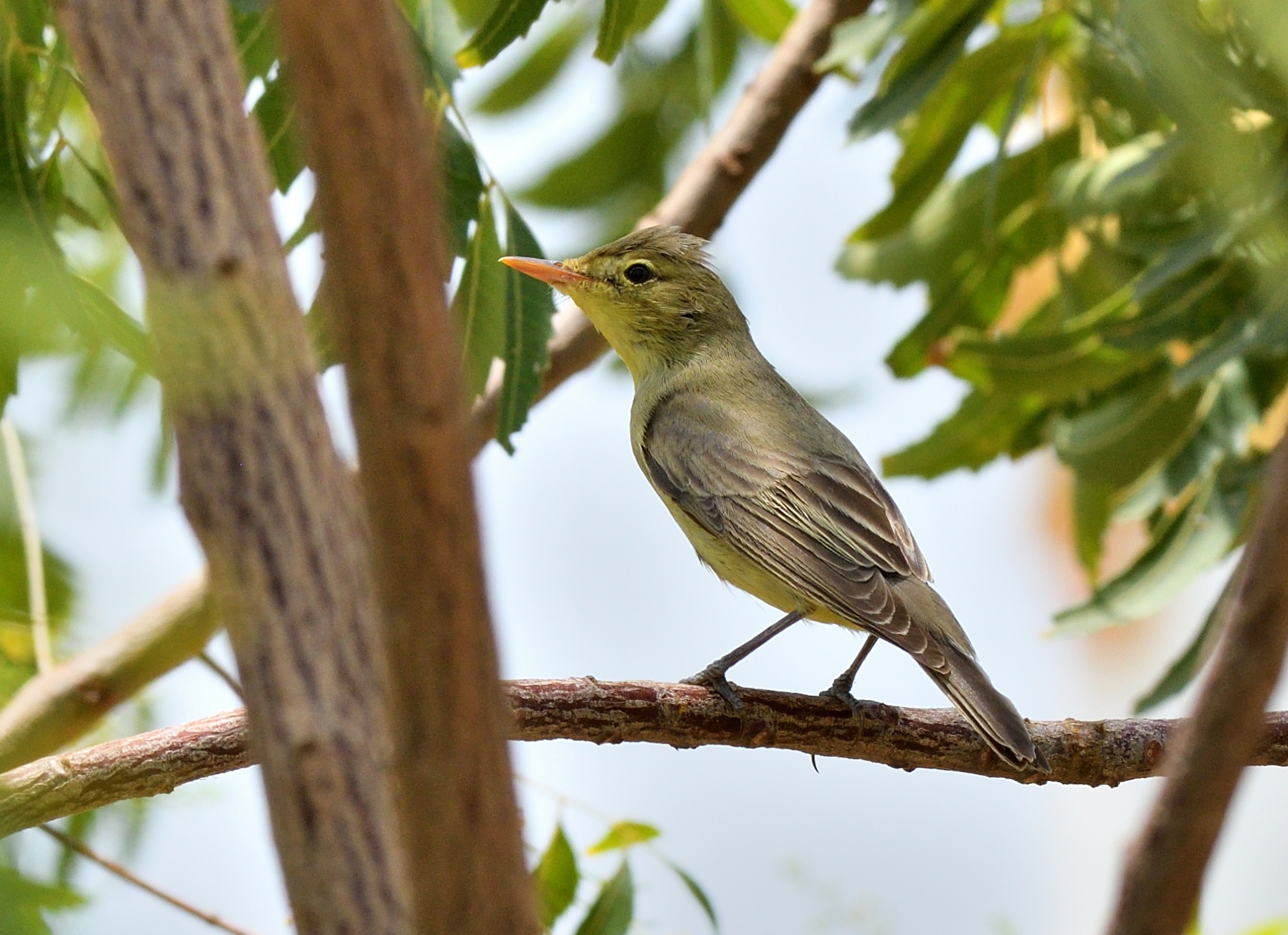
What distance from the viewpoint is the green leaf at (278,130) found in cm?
318

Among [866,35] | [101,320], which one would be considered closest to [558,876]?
[101,320]

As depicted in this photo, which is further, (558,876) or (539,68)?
(539,68)

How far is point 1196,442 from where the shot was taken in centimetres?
434

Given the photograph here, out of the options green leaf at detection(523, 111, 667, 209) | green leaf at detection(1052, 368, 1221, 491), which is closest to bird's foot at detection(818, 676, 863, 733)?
green leaf at detection(1052, 368, 1221, 491)

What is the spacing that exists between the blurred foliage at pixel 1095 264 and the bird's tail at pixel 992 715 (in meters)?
0.79

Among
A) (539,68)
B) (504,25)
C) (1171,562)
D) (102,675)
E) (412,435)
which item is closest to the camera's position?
(412,435)

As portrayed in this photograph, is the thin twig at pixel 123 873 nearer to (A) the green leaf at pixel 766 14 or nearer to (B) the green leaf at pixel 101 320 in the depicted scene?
(B) the green leaf at pixel 101 320

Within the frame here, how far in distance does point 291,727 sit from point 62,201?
2512mm

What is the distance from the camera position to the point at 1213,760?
3.67 feet

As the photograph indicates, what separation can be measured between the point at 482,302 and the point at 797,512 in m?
1.24

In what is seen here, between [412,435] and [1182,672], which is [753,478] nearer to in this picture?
[1182,672]

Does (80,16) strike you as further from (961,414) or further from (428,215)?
(961,414)

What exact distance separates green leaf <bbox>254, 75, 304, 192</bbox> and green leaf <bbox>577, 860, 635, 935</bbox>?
1957mm

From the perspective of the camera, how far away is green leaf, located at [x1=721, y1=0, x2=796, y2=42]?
4.97m
